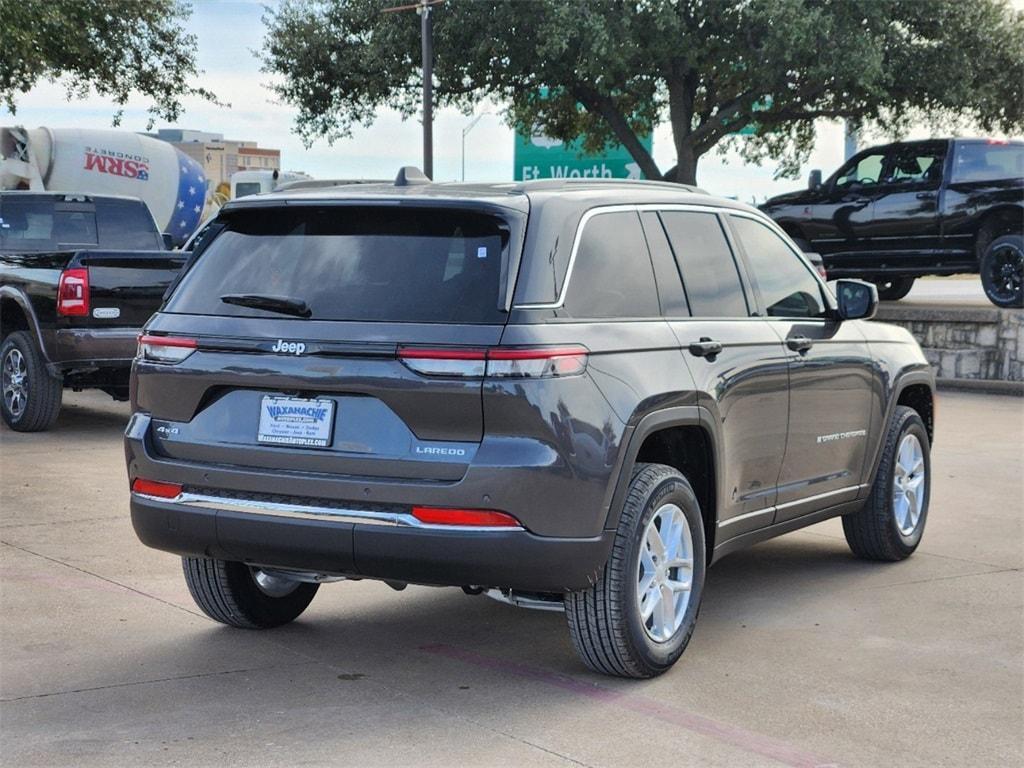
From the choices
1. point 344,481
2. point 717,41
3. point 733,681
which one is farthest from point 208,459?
point 717,41

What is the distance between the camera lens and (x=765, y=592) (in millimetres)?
6969

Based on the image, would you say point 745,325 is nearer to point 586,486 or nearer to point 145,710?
point 586,486

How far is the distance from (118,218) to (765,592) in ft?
30.7

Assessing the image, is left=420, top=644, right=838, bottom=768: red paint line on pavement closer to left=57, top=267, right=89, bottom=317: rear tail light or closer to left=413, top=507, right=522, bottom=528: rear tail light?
left=413, top=507, right=522, bottom=528: rear tail light

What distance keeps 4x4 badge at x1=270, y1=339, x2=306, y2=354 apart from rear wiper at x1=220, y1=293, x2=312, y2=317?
12cm

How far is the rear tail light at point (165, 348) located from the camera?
536 cm

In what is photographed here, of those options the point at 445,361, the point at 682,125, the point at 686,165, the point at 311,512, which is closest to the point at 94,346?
the point at 311,512

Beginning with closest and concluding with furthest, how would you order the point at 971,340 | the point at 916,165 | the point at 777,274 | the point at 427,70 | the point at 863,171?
the point at 777,274 → the point at 971,340 → the point at 916,165 → the point at 863,171 → the point at 427,70

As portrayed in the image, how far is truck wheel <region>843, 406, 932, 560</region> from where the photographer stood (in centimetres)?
740

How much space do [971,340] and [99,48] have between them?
14.9m

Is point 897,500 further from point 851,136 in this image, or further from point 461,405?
point 851,136

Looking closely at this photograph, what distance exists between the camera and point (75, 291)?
39.8 feet

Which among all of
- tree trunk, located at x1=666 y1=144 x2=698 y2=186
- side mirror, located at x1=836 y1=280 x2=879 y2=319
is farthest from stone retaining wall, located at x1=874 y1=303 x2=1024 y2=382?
tree trunk, located at x1=666 y1=144 x2=698 y2=186

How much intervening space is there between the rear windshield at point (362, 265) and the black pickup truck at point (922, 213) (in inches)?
554
